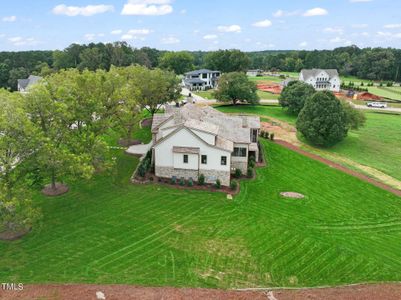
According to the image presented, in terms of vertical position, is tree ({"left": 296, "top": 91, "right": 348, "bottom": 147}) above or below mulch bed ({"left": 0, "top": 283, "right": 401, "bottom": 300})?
above

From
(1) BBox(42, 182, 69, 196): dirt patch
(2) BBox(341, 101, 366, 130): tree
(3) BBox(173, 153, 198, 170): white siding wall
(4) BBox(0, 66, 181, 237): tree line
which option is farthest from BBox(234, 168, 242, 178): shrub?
(2) BBox(341, 101, 366, 130): tree

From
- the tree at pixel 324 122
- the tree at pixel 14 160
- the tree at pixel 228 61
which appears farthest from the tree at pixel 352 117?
the tree at pixel 228 61

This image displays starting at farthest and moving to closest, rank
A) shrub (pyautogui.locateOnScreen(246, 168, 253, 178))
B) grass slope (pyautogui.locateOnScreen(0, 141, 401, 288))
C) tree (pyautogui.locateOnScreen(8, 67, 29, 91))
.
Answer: tree (pyautogui.locateOnScreen(8, 67, 29, 91)) → shrub (pyautogui.locateOnScreen(246, 168, 253, 178)) → grass slope (pyautogui.locateOnScreen(0, 141, 401, 288))

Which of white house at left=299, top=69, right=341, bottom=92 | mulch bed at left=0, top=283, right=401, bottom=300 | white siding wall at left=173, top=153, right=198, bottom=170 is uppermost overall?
white house at left=299, top=69, right=341, bottom=92

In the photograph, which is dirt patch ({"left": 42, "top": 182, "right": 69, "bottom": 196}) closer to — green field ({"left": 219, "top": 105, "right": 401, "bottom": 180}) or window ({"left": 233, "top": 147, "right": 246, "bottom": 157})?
window ({"left": 233, "top": 147, "right": 246, "bottom": 157})

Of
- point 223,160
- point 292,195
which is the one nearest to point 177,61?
point 223,160

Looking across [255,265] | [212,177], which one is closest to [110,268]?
[255,265]

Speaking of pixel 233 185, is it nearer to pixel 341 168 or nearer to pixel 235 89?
pixel 341 168

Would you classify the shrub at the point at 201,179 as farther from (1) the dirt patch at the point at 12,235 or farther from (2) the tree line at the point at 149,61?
(2) the tree line at the point at 149,61
